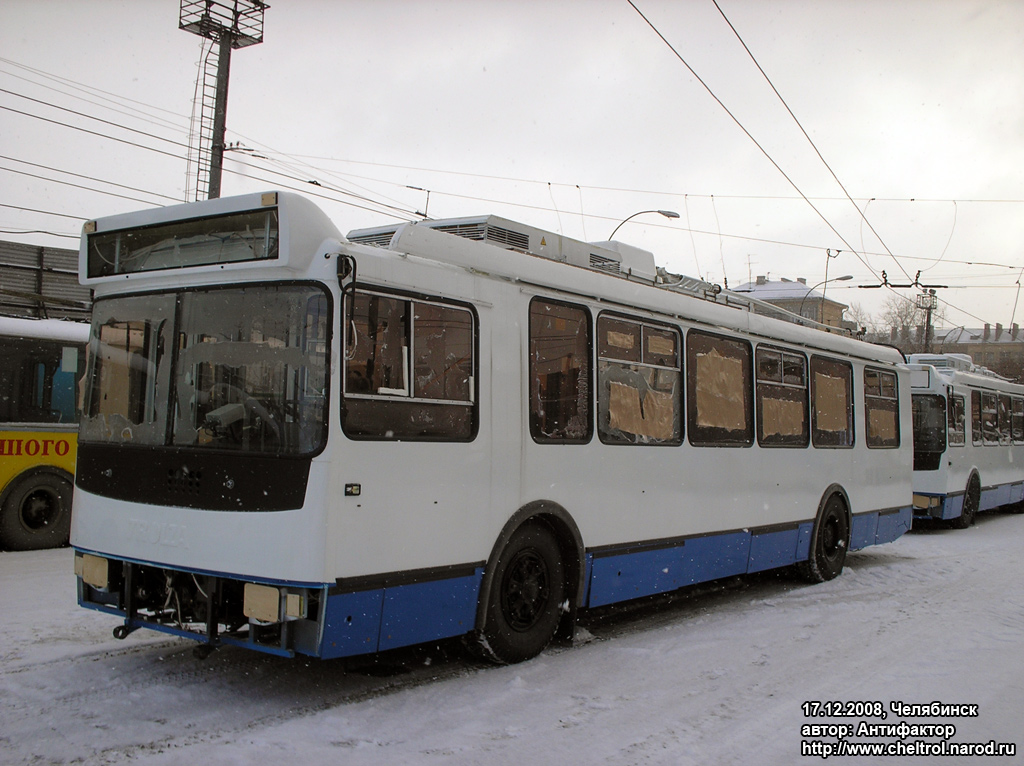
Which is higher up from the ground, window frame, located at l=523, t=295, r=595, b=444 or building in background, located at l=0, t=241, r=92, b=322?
building in background, located at l=0, t=241, r=92, b=322

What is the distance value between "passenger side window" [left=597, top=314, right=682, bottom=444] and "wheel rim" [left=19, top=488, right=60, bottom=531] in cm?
809

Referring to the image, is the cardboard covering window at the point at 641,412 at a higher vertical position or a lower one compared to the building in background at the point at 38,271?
lower

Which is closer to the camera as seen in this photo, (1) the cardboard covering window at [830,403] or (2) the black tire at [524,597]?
(2) the black tire at [524,597]

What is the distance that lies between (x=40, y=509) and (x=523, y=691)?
853 centimetres

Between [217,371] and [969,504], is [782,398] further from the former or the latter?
[969,504]

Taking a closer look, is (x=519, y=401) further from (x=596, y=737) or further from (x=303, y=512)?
(x=596, y=737)

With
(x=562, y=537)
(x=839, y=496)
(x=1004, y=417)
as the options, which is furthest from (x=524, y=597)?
(x=1004, y=417)

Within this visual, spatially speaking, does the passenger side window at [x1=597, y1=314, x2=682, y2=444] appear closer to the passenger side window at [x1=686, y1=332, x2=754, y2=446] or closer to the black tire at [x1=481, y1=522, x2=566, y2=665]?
the passenger side window at [x1=686, y1=332, x2=754, y2=446]

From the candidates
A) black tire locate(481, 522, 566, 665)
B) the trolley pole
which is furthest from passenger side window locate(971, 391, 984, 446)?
the trolley pole

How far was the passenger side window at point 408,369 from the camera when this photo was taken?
534 cm

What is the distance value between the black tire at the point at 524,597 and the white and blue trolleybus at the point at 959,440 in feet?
41.1

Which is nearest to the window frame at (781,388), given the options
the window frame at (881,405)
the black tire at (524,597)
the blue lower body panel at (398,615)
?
the window frame at (881,405)

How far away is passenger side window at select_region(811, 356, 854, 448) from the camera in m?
10.7

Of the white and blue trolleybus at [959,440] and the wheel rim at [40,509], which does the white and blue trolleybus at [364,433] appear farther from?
the white and blue trolleybus at [959,440]
